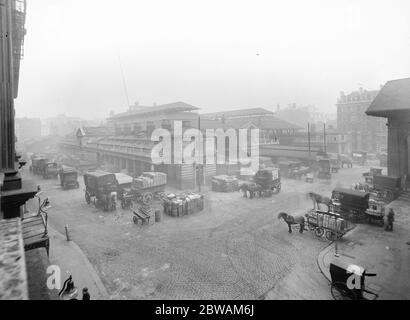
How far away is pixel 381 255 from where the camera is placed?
11828mm

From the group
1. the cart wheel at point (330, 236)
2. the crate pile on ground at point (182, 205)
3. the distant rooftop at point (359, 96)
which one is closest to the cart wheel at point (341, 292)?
the cart wheel at point (330, 236)

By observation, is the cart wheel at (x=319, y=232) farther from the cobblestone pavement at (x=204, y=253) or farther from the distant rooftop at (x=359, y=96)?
the distant rooftop at (x=359, y=96)

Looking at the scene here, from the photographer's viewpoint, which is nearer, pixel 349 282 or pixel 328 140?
pixel 349 282

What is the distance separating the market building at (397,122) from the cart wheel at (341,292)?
60.5 ft

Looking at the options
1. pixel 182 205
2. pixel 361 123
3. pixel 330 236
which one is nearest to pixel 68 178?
pixel 182 205

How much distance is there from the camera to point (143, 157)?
3072 cm

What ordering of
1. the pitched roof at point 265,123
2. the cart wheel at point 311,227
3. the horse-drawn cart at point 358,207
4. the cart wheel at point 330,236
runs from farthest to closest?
the pitched roof at point 265,123 → the horse-drawn cart at point 358,207 → the cart wheel at point 311,227 → the cart wheel at point 330,236

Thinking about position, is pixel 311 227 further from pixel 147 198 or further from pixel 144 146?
pixel 144 146

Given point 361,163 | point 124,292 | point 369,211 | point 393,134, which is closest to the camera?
point 124,292

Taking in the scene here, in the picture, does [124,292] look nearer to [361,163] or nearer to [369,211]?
[369,211]

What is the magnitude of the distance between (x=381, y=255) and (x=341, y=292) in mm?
4584

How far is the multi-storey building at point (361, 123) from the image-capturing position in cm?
5902
